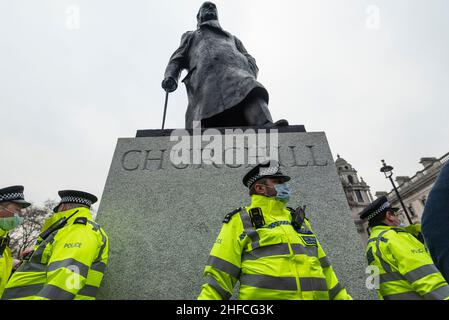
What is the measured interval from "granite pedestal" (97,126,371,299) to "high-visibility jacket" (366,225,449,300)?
19 centimetres

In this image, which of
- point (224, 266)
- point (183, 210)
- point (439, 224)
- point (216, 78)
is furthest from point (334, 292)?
point (216, 78)

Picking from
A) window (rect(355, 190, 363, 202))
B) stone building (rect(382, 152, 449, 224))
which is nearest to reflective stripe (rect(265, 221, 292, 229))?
stone building (rect(382, 152, 449, 224))

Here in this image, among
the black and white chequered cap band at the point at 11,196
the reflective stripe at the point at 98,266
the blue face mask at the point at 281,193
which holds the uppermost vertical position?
the black and white chequered cap band at the point at 11,196

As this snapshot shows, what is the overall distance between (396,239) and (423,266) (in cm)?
37

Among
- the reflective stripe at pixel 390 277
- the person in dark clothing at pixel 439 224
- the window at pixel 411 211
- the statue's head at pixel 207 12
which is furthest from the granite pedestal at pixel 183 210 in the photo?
the window at pixel 411 211

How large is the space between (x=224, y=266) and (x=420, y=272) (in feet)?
5.82

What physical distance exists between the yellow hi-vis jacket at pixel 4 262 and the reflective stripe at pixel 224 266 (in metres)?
2.48

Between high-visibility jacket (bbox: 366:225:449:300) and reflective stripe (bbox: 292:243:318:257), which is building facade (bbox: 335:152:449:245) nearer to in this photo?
high-visibility jacket (bbox: 366:225:449:300)

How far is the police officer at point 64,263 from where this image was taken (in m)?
1.83

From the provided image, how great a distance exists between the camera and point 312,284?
5.82ft

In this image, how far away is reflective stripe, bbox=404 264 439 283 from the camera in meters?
2.21

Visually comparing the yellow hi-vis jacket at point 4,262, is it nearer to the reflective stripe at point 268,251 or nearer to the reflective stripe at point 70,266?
the reflective stripe at point 70,266

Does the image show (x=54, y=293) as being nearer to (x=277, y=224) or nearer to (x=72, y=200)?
(x=72, y=200)
